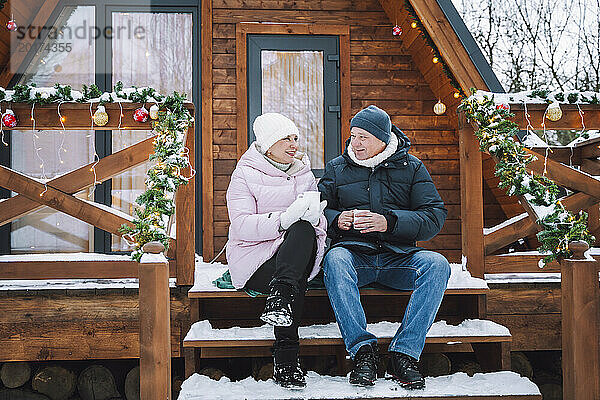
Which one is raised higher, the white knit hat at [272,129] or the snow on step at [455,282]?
the white knit hat at [272,129]

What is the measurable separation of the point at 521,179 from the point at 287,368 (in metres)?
1.59

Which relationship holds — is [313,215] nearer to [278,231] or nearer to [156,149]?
[278,231]

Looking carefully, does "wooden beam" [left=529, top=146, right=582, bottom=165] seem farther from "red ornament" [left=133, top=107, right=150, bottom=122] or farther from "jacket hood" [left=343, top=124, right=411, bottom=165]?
"red ornament" [left=133, top=107, right=150, bottom=122]

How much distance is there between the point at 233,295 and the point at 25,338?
4.44 feet

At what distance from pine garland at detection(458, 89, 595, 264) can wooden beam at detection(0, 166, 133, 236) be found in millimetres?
2089

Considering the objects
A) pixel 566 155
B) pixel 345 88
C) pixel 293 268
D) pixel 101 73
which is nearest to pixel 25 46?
pixel 101 73

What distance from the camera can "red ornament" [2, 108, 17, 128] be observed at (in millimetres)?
3459

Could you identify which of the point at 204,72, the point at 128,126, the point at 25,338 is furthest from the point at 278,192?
Result: the point at 204,72

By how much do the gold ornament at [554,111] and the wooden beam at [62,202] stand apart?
8.26ft

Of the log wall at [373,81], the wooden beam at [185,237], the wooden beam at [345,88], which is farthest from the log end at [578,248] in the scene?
the wooden beam at [345,88]

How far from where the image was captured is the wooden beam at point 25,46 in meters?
5.27

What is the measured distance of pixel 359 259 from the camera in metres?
2.89

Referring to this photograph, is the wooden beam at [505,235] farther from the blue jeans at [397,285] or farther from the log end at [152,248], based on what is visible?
the log end at [152,248]

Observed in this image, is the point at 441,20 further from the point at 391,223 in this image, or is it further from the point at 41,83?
the point at 41,83
